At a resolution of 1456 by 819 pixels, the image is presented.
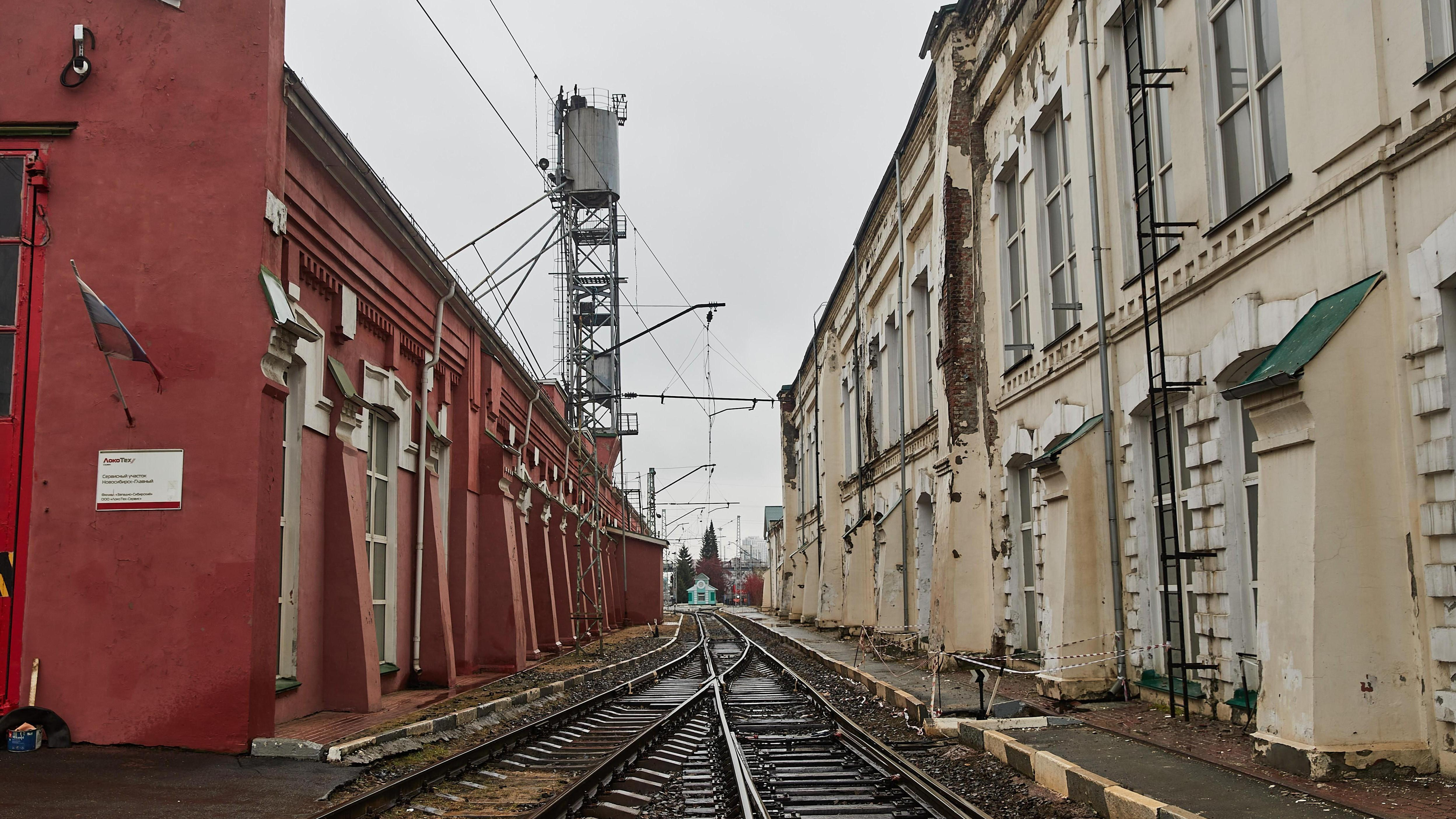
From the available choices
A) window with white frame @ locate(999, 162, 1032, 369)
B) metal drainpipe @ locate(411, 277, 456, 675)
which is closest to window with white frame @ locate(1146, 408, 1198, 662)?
window with white frame @ locate(999, 162, 1032, 369)

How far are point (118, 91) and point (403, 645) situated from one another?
861 centimetres

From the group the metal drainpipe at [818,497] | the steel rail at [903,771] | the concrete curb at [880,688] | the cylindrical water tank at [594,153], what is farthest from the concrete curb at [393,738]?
the cylindrical water tank at [594,153]

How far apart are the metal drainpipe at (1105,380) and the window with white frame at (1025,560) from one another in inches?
138

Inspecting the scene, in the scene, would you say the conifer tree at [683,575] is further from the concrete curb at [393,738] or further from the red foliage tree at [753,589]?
the concrete curb at [393,738]

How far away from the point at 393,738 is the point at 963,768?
502cm

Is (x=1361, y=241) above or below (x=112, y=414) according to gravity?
above

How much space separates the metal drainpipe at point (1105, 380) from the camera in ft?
41.3

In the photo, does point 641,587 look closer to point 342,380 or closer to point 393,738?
point 342,380

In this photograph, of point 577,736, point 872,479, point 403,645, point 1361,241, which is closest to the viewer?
point 1361,241

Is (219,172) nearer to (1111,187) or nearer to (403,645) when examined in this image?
(403,645)

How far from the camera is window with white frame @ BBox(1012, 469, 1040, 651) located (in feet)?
54.5

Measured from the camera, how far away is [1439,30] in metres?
7.16

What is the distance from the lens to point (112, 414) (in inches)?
380

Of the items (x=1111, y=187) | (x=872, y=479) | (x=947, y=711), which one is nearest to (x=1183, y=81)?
(x=1111, y=187)
